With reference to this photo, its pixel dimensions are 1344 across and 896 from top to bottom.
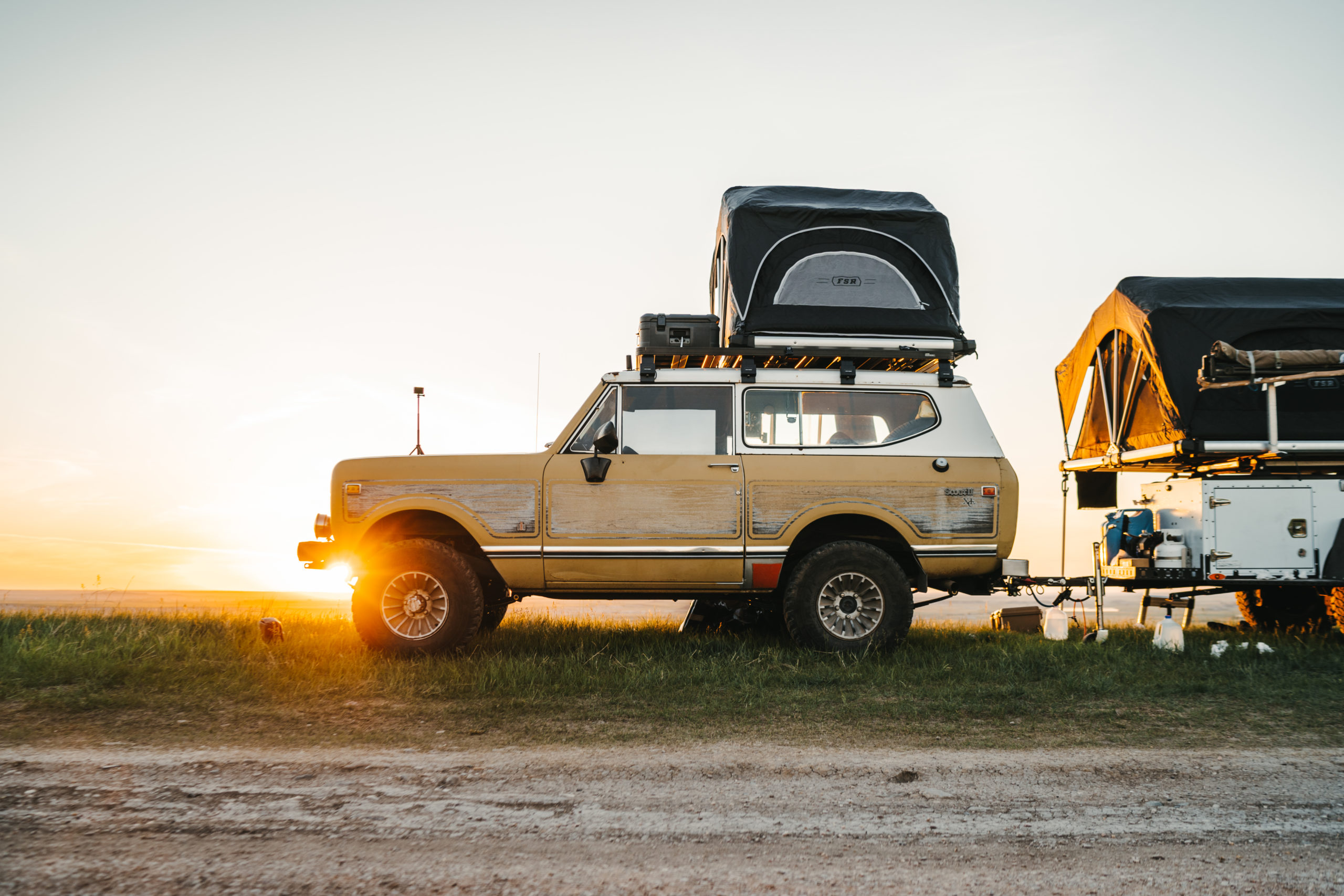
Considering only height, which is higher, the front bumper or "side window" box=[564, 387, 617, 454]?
"side window" box=[564, 387, 617, 454]

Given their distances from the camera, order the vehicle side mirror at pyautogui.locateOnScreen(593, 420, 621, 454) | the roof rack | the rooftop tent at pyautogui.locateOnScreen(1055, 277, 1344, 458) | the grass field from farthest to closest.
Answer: the rooftop tent at pyautogui.locateOnScreen(1055, 277, 1344, 458), the roof rack, the vehicle side mirror at pyautogui.locateOnScreen(593, 420, 621, 454), the grass field

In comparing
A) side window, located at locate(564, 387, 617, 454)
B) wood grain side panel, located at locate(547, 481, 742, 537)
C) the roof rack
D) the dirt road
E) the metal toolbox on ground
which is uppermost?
the roof rack

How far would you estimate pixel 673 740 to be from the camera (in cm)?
474

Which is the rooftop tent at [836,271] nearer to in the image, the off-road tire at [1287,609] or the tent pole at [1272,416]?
the tent pole at [1272,416]

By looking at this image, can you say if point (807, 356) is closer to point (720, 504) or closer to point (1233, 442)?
point (720, 504)

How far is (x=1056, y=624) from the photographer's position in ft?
27.8

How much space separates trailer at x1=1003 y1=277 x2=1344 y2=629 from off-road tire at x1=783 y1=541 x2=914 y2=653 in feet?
3.41

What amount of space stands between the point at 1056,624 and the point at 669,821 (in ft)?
20.6

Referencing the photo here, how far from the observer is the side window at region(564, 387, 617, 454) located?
7.10 metres

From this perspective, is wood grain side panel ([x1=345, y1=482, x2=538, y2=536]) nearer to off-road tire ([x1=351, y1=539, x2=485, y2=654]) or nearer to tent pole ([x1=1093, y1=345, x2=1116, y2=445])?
off-road tire ([x1=351, y1=539, x2=485, y2=654])

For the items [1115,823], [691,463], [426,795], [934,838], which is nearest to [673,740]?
[426,795]

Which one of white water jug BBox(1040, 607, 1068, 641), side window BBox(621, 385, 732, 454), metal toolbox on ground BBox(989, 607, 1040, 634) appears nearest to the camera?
side window BBox(621, 385, 732, 454)

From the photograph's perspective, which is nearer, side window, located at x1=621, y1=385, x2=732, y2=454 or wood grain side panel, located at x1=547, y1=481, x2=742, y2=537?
wood grain side panel, located at x1=547, y1=481, x2=742, y2=537

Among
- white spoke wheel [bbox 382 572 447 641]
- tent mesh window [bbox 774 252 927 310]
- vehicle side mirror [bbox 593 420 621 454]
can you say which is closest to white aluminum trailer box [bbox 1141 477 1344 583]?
tent mesh window [bbox 774 252 927 310]
